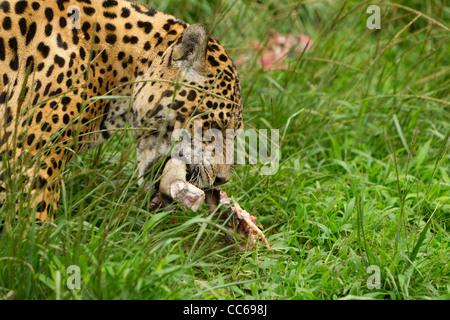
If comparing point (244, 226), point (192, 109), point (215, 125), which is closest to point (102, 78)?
point (192, 109)

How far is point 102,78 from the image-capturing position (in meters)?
→ 3.83

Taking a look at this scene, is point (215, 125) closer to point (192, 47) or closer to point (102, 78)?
point (192, 47)

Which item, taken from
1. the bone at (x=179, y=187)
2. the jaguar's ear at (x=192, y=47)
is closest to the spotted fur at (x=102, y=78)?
the jaguar's ear at (x=192, y=47)

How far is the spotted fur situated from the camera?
3.48 meters

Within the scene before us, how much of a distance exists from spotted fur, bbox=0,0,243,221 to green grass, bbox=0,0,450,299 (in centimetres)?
25

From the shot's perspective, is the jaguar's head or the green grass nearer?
the green grass

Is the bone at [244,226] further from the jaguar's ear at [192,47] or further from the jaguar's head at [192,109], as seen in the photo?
the jaguar's ear at [192,47]

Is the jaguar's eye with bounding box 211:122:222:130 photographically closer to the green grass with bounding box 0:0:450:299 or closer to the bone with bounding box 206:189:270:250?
the green grass with bounding box 0:0:450:299

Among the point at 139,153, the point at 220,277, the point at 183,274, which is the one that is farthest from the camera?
the point at 139,153

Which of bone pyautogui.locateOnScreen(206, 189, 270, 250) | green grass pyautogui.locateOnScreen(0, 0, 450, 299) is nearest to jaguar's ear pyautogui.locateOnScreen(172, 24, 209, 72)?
green grass pyautogui.locateOnScreen(0, 0, 450, 299)

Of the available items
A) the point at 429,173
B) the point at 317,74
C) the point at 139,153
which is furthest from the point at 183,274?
the point at 317,74
